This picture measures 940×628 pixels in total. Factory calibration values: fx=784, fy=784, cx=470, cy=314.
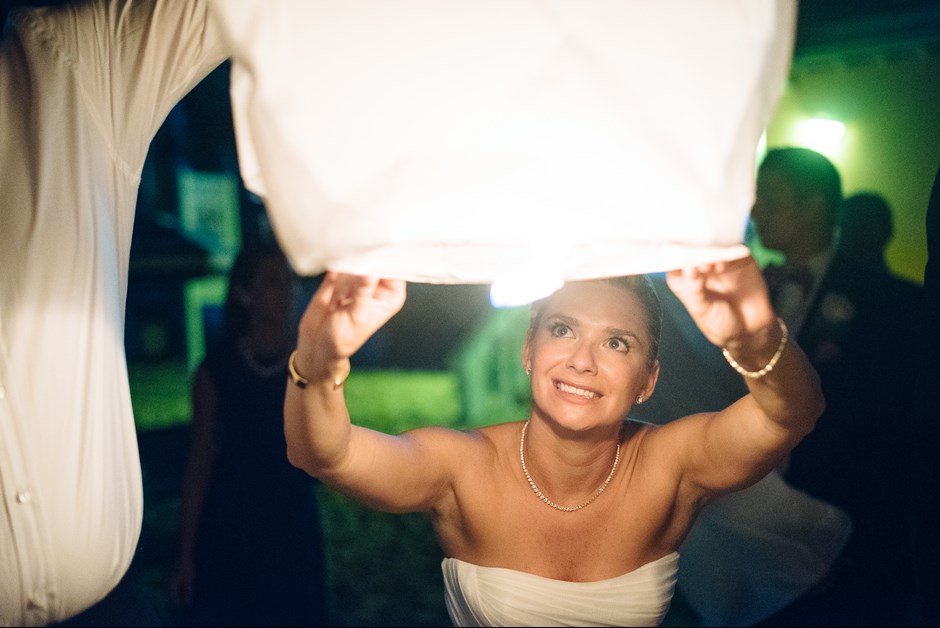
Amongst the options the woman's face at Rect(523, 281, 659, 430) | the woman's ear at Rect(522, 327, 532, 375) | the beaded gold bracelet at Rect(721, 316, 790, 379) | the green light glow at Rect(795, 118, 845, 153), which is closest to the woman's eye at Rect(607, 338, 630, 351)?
the woman's face at Rect(523, 281, 659, 430)

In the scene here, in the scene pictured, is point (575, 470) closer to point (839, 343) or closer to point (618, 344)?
point (618, 344)

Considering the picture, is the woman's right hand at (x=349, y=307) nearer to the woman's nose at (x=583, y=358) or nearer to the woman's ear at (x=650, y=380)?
the woman's nose at (x=583, y=358)

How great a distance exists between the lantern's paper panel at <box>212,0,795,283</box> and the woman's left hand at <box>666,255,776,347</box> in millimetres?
301

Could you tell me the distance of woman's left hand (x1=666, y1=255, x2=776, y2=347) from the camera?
128 centimetres

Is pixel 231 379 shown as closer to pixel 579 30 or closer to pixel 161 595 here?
pixel 579 30

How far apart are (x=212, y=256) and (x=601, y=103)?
6533 mm

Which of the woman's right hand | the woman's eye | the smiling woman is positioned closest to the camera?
the woman's right hand

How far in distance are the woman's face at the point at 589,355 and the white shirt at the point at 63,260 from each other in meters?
0.85

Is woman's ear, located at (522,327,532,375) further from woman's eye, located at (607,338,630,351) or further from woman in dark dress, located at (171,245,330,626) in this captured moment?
woman in dark dress, located at (171,245,330,626)

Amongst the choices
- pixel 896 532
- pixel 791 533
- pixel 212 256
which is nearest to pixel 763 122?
pixel 791 533

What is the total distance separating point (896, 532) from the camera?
278 centimetres

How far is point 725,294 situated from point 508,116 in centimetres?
55

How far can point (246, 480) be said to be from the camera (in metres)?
2.70

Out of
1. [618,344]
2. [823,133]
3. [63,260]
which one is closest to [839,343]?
[618,344]
